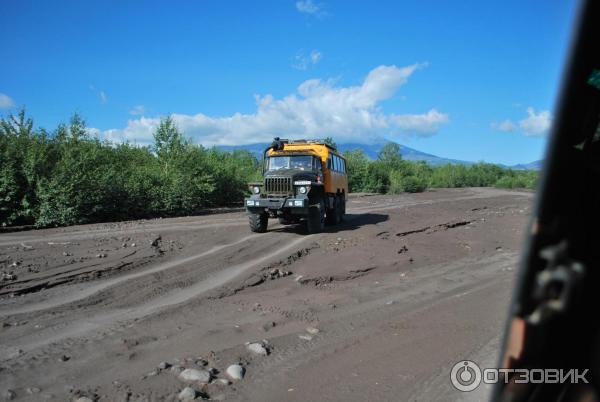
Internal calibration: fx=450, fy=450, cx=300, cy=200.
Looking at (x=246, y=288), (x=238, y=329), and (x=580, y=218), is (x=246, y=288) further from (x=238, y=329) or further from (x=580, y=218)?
(x=580, y=218)

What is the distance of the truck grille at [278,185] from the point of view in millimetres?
14250

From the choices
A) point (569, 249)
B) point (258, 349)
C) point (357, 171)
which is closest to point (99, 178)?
point (258, 349)

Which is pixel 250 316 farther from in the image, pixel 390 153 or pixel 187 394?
Answer: pixel 390 153

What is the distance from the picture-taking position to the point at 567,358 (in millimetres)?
1289

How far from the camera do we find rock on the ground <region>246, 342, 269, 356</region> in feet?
16.4

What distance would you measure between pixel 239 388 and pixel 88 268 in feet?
21.0

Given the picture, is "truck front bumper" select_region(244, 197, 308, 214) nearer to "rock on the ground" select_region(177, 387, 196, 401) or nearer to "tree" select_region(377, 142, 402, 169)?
"rock on the ground" select_region(177, 387, 196, 401)

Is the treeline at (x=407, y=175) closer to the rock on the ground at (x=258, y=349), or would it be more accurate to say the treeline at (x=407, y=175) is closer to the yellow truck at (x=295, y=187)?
the yellow truck at (x=295, y=187)

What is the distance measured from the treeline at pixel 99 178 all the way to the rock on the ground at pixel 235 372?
15.6 metres

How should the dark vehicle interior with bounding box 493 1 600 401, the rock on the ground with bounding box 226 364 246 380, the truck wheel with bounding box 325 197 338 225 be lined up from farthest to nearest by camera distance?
the truck wheel with bounding box 325 197 338 225 → the rock on the ground with bounding box 226 364 246 380 → the dark vehicle interior with bounding box 493 1 600 401

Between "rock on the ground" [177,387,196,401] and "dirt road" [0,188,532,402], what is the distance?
0.09 meters

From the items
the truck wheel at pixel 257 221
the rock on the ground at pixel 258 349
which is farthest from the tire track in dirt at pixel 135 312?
the truck wheel at pixel 257 221

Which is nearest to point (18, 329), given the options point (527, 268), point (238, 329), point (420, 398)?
point (238, 329)

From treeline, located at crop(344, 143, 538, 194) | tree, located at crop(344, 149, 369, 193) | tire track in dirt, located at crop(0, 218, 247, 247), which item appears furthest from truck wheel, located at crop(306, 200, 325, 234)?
tree, located at crop(344, 149, 369, 193)
